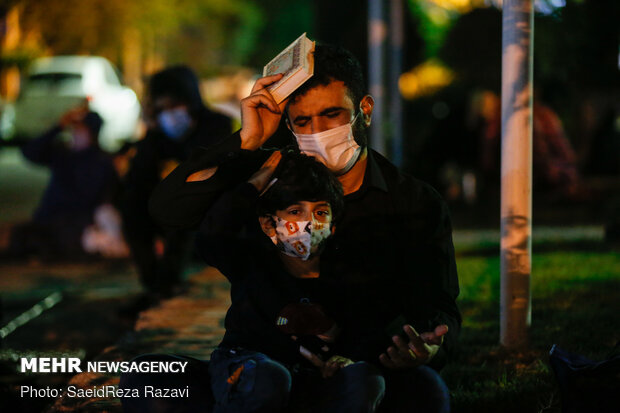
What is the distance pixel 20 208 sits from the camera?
11469 millimetres

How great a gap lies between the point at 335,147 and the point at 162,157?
3.47 meters

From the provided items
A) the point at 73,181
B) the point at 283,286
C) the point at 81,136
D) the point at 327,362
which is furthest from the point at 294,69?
the point at 73,181

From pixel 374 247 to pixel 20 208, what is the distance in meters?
8.99

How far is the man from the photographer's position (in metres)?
3.07

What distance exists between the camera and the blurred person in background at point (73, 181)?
28.1 ft

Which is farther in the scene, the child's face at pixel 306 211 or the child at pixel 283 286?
the child's face at pixel 306 211

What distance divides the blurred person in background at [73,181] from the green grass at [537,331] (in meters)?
3.30

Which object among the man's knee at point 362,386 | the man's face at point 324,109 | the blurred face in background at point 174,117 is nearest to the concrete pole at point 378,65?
the blurred face in background at point 174,117

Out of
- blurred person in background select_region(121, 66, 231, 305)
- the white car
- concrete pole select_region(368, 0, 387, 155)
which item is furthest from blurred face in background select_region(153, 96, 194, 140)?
the white car

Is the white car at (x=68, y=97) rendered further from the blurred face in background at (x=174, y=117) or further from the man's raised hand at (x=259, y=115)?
the man's raised hand at (x=259, y=115)

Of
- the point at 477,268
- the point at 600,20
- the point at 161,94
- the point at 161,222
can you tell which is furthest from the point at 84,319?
the point at 600,20

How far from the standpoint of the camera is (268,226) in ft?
10.2

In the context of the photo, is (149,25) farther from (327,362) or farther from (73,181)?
(327,362)

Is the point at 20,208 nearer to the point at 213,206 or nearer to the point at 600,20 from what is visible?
the point at 600,20
